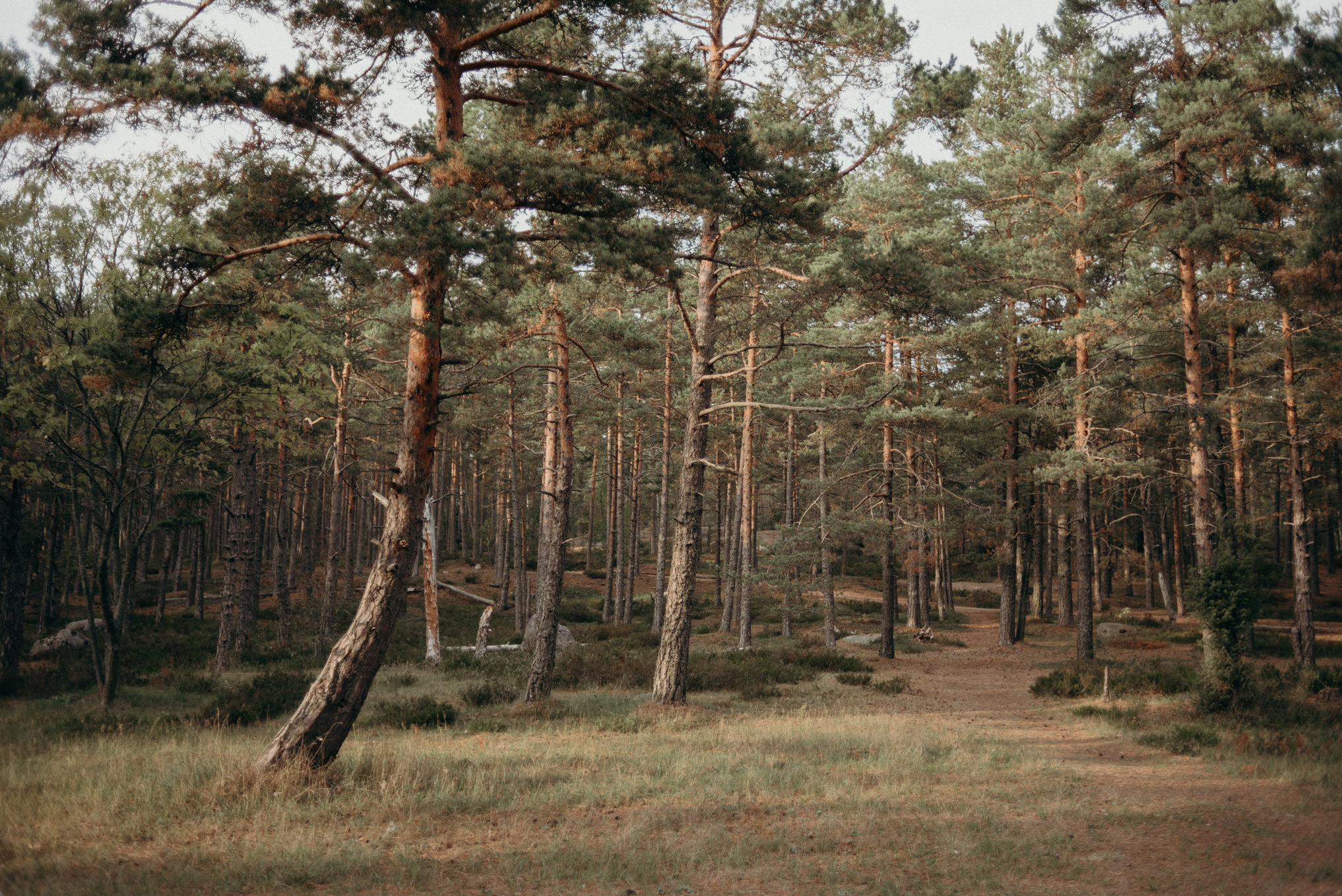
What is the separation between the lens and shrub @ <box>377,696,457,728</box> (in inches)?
471

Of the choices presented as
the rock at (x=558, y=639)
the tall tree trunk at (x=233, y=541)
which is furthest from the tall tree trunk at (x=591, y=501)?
the tall tree trunk at (x=233, y=541)

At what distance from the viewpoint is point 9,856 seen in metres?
5.53

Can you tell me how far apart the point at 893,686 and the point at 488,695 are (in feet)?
29.0

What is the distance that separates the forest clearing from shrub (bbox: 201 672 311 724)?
0.30 ft

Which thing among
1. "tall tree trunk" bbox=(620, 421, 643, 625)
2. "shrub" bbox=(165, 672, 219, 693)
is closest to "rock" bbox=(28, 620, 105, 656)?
"shrub" bbox=(165, 672, 219, 693)

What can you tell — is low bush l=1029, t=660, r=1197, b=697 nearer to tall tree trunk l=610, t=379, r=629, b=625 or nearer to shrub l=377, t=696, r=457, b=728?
shrub l=377, t=696, r=457, b=728

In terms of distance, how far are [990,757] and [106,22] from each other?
12.7 meters

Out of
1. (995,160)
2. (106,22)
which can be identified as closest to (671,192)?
(106,22)

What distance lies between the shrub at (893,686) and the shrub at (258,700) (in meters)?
11.7

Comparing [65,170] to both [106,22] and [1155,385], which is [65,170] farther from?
[1155,385]

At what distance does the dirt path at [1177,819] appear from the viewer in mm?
5930

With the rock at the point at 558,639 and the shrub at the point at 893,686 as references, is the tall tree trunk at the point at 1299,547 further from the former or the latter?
the rock at the point at 558,639

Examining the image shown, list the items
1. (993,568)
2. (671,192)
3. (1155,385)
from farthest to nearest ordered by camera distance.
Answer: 1. (993,568)
2. (1155,385)
3. (671,192)

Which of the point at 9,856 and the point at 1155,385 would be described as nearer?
the point at 9,856
